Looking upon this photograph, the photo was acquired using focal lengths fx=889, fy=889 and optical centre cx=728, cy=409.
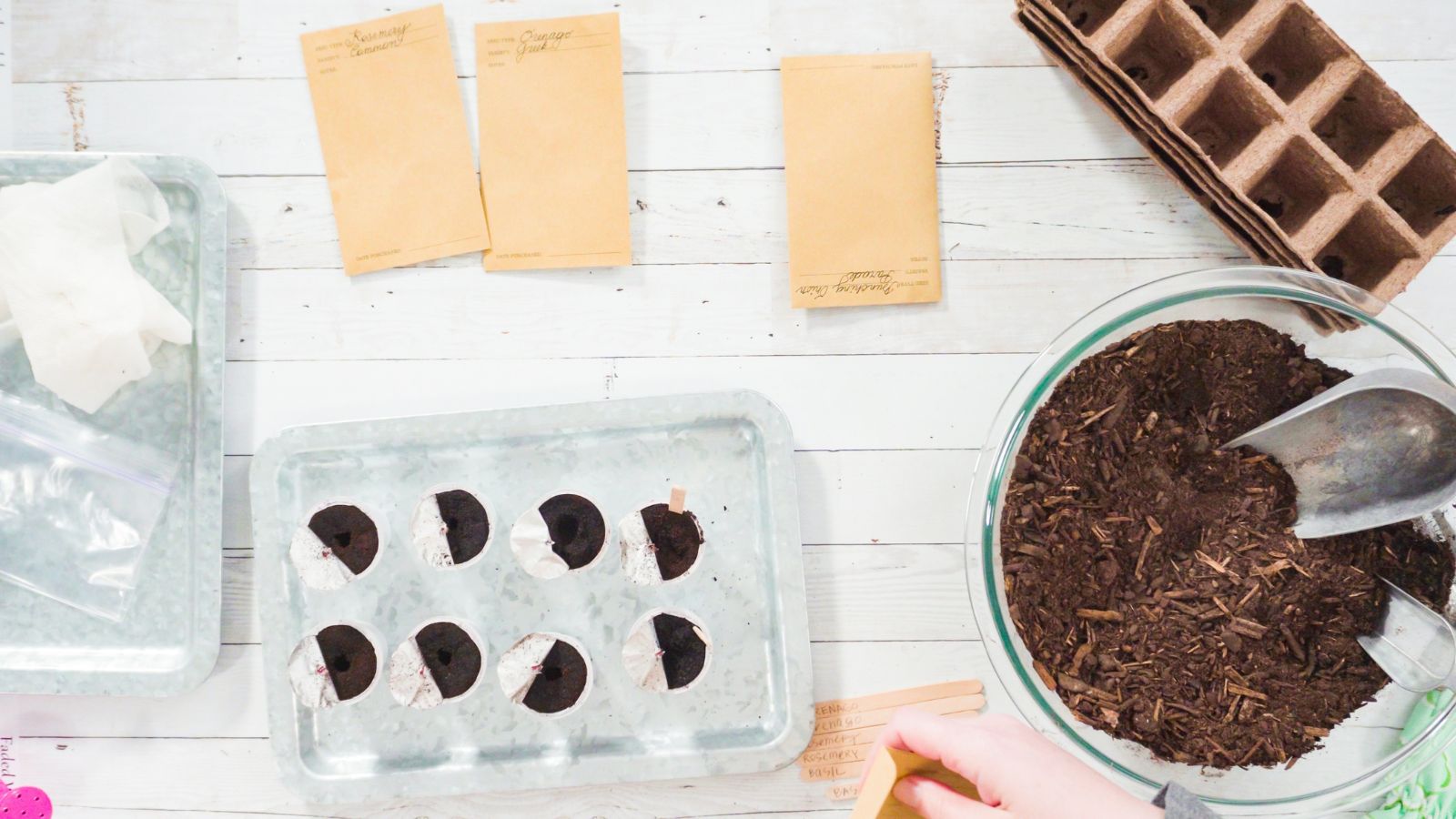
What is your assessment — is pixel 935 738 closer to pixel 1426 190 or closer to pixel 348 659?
pixel 348 659

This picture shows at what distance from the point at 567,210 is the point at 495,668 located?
1.68 feet

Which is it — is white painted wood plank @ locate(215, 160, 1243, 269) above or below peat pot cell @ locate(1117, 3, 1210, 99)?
below

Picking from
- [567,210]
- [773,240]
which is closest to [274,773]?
[567,210]

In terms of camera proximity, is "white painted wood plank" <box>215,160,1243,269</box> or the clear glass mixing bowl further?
"white painted wood plank" <box>215,160,1243,269</box>

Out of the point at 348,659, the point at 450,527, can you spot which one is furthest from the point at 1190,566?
the point at 348,659

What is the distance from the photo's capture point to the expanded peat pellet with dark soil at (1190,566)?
0.83m

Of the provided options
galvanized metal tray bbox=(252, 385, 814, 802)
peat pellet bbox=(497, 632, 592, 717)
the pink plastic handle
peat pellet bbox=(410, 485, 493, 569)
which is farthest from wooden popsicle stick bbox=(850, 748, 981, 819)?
the pink plastic handle

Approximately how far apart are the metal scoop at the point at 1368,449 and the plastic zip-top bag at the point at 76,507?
1.15m

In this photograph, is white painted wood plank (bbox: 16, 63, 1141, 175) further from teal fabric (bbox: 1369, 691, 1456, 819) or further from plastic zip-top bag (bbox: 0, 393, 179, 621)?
teal fabric (bbox: 1369, 691, 1456, 819)

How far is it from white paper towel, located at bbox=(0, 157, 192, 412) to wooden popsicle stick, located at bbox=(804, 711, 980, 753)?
0.83m

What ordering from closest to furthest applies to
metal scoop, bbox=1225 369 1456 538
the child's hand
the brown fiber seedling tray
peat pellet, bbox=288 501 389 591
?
the child's hand
metal scoop, bbox=1225 369 1456 538
the brown fiber seedling tray
peat pellet, bbox=288 501 389 591

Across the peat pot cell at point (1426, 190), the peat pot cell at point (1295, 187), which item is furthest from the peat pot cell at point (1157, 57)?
the peat pot cell at point (1426, 190)

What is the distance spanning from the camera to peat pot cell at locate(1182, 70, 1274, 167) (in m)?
0.86

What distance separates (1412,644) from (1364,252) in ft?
1.26
